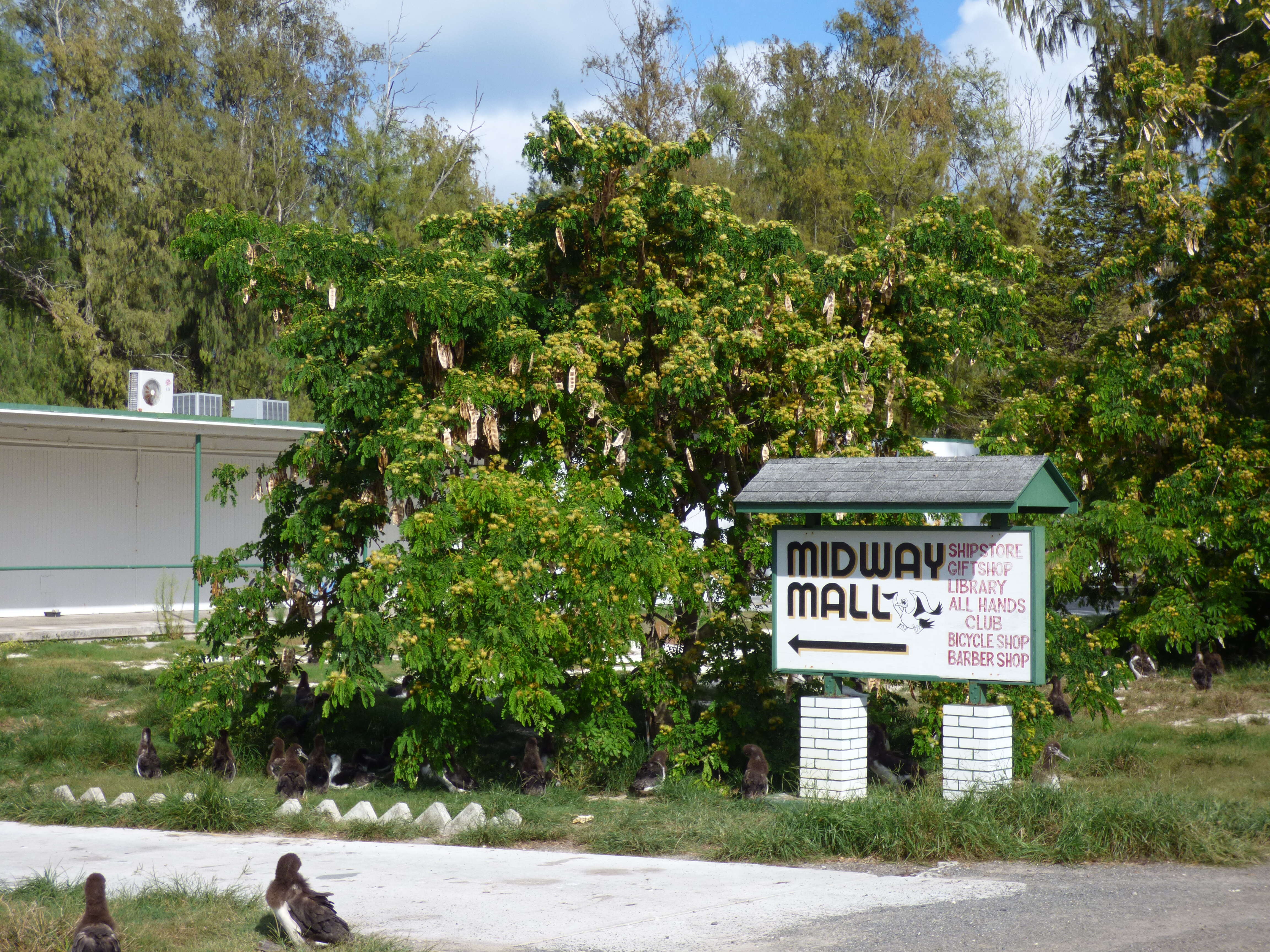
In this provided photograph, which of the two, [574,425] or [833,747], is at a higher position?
[574,425]

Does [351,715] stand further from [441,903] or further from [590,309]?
[441,903]

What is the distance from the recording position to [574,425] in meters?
11.9

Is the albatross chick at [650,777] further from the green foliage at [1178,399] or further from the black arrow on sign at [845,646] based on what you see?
the green foliage at [1178,399]

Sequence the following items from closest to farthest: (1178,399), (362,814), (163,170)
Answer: (362,814)
(1178,399)
(163,170)

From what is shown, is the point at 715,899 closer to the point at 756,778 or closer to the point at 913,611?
the point at 756,778

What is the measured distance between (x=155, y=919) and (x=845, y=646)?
5.48m

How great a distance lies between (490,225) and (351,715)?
6111 mm

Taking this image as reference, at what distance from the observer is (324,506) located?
11.7m

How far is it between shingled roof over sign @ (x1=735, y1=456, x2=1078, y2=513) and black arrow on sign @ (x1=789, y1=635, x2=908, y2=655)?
1055mm

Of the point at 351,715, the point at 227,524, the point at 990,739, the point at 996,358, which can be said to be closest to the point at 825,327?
the point at 996,358

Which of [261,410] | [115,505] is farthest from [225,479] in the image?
[115,505]

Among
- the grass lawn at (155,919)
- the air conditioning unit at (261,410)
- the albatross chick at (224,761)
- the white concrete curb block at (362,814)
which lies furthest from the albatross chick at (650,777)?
the air conditioning unit at (261,410)

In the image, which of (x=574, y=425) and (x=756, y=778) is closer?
(x=756, y=778)

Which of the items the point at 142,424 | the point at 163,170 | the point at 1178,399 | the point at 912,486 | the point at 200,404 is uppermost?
the point at 163,170
